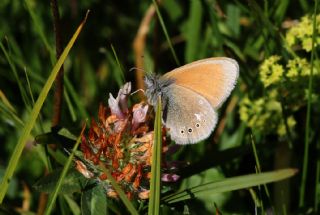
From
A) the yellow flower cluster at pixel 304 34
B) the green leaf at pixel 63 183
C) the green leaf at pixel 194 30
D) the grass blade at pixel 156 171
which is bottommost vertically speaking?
the grass blade at pixel 156 171

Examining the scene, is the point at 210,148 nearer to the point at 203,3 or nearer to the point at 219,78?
the point at 219,78

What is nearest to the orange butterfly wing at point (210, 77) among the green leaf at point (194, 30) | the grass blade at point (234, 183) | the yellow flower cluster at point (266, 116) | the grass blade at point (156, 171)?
the yellow flower cluster at point (266, 116)

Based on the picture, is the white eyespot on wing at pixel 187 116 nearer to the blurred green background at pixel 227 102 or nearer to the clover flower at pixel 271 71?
the blurred green background at pixel 227 102

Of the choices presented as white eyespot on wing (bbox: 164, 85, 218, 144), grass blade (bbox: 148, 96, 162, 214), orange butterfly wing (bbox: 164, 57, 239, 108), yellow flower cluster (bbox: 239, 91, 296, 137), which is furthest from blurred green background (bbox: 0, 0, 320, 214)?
grass blade (bbox: 148, 96, 162, 214)

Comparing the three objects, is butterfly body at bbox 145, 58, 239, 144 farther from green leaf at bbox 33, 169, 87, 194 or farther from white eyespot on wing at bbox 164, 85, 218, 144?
green leaf at bbox 33, 169, 87, 194

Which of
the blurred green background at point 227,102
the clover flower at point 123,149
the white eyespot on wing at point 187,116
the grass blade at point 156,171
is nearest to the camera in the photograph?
the grass blade at point 156,171

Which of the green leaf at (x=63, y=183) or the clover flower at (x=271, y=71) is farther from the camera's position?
the clover flower at (x=271, y=71)

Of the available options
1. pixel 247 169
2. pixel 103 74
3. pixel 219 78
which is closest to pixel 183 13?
pixel 103 74

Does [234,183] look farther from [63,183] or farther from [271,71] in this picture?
[271,71]
